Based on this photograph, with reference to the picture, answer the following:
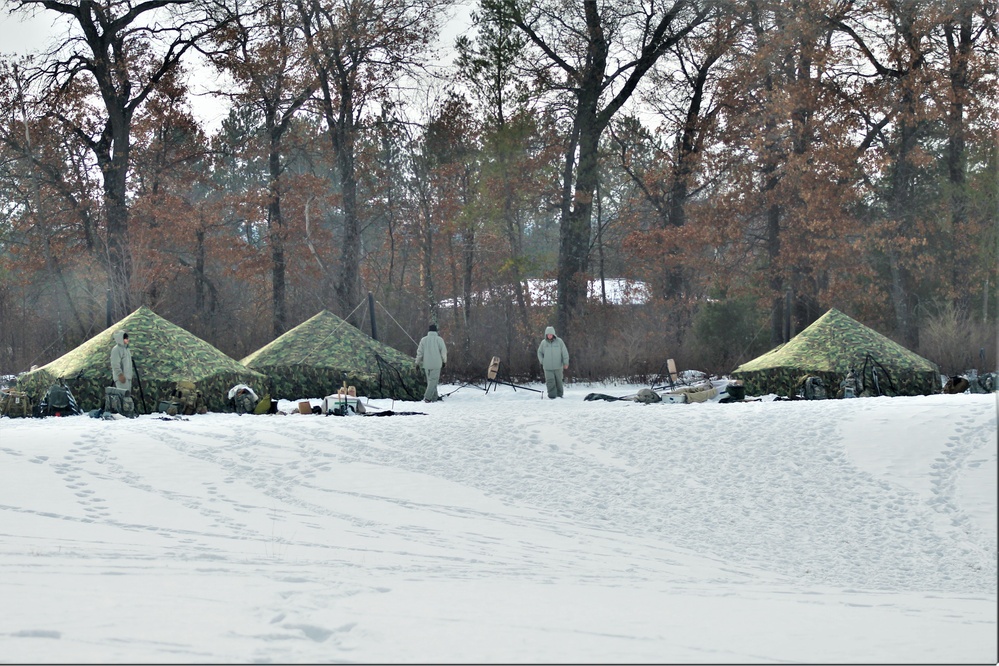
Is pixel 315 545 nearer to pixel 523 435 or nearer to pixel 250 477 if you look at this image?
pixel 250 477

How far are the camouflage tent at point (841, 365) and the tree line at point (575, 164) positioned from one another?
12.1 ft

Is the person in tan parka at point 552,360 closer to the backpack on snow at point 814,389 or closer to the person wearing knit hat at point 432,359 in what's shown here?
the person wearing knit hat at point 432,359

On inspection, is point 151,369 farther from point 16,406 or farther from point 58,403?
point 16,406

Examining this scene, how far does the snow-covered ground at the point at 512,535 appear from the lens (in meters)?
6.50

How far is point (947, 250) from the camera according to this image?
31.7m

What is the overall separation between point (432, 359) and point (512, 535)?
32.0 feet

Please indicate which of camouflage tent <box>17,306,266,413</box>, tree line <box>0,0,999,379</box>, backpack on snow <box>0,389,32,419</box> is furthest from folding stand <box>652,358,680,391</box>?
backpack on snow <box>0,389,32,419</box>

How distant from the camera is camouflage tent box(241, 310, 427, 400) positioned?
809 inches

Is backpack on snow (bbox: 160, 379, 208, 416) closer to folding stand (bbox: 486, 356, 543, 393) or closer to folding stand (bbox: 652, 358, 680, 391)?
folding stand (bbox: 486, 356, 543, 393)

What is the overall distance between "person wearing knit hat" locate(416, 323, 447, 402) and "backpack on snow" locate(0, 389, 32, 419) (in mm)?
6465

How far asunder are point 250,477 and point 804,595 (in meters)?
6.70

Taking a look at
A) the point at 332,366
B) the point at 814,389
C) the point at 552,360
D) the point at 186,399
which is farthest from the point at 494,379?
the point at 186,399

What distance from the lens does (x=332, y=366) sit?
2067 cm

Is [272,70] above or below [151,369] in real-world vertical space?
above
